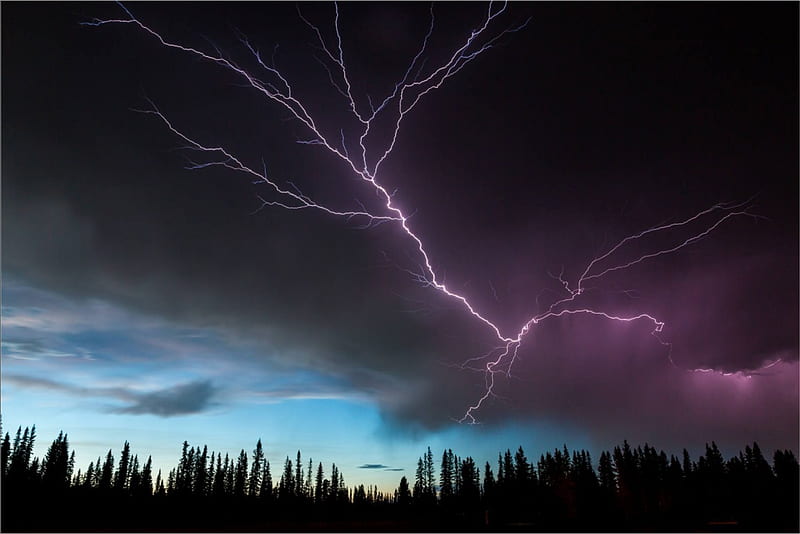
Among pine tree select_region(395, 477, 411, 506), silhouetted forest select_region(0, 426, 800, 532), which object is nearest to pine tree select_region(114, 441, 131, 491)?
silhouetted forest select_region(0, 426, 800, 532)

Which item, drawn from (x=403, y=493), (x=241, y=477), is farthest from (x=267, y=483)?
(x=403, y=493)

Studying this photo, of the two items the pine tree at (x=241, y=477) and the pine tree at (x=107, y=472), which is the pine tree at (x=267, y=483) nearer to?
the pine tree at (x=241, y=477)

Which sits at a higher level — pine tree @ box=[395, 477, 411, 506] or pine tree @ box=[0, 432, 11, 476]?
pine tree @ box=[0, 432, 11, 476]

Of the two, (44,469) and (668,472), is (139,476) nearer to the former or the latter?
(44,469)

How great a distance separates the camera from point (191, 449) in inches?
2464

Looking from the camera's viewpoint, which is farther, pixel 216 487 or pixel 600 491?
pixel 216 487

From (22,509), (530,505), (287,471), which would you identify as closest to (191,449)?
(287,471)

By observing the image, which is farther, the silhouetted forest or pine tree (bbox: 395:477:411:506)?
pine tree (bbox: 395:477:411:506)

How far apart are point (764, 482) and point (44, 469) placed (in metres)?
70.2

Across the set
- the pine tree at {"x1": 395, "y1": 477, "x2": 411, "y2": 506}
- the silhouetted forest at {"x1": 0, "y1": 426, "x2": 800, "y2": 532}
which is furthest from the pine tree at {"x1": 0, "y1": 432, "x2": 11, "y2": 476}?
the pine tree at {"x1": 395, "y1": 477, "x2": 411, "y2": 506}

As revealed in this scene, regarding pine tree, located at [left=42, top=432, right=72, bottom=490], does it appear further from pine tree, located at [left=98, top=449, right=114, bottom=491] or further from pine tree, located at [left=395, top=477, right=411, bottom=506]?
pine tree, located at [left=395, top=477, right=411, bottom=506]

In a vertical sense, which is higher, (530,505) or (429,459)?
(429,459)

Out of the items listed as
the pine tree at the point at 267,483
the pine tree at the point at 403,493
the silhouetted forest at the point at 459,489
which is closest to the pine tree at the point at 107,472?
the silhouetted forest at the point at 459,489

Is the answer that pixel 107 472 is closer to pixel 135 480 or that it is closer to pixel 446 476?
pixel 135 480
